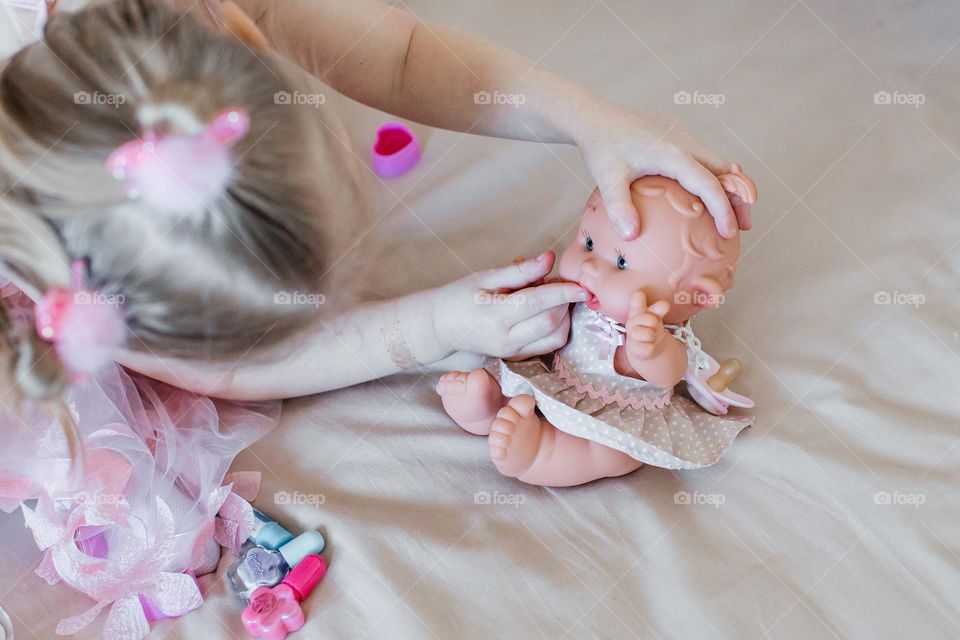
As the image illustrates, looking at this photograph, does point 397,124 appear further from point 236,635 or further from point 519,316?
point 236,635

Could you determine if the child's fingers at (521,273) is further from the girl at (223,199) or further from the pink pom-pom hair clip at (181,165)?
the pink pom-pom hair clip at (181,165)

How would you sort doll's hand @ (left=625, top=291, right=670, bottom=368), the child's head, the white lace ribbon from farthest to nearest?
the white lace ribbon
doll's hand @ (left=625, top=291, right=670, bottom=368)
the child's head

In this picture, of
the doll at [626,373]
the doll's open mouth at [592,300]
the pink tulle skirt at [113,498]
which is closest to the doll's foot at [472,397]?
the doll at [626,373]

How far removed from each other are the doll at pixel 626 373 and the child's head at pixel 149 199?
244mm

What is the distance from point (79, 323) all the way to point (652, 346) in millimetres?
503

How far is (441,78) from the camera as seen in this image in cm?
100

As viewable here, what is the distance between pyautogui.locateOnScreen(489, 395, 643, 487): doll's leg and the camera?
802 mm

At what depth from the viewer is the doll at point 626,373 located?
0.78 metres

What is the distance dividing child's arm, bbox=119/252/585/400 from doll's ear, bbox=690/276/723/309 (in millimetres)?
103

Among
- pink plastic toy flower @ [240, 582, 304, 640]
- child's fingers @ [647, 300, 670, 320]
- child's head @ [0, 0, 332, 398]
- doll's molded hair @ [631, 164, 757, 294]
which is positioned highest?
doll's molded hair @ [631, 164, 757, 294]

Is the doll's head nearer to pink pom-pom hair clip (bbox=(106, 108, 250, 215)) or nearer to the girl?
the girl

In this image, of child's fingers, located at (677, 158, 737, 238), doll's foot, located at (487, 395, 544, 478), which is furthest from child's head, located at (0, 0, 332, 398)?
child's fingers, located at (677, 158, 737, 238)

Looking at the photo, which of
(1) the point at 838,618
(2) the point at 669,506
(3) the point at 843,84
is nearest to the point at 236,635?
(2) the point at 669,506

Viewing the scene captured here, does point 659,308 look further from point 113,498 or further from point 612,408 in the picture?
point 113,498
